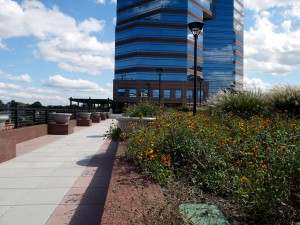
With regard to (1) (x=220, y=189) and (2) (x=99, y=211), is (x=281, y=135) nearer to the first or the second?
(1) (x=220, y=189)

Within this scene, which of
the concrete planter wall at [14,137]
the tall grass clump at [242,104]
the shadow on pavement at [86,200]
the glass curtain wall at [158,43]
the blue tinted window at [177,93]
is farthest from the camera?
the blue tinted window at [177,93]

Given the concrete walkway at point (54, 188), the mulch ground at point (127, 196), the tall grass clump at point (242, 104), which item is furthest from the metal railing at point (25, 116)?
the mulch ground at point (127, 196)

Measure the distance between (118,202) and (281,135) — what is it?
266 cm

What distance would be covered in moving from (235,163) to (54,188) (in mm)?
3102

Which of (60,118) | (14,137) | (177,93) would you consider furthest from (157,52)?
(14,137)

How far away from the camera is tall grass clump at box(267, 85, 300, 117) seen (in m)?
10.9

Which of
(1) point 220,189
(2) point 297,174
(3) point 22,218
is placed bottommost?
(3) point 22,218

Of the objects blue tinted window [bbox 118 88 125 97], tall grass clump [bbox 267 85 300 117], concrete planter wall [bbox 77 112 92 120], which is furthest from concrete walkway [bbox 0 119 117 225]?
blue tinted window [bbox 118 88 125 97]

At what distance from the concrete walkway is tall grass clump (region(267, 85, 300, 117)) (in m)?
5.43

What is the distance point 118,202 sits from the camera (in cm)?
371

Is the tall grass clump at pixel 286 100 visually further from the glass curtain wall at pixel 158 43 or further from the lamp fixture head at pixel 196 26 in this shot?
the glass curtain wall at pixel 158 43

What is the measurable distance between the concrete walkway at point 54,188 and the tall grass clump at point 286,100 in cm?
543

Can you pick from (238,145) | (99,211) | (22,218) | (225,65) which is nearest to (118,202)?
(99,211)

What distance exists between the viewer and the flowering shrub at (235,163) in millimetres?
3305
